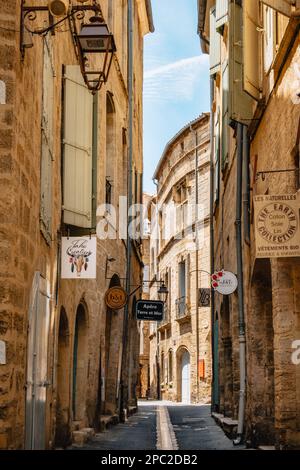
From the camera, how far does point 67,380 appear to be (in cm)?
1234

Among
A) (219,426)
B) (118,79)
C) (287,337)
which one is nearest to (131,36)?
(118,79)

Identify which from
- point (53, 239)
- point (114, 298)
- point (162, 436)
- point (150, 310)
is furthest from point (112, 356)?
point (53, 239)

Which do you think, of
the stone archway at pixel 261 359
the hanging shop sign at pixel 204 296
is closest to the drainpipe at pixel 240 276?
the stone archway at pixel 261 359

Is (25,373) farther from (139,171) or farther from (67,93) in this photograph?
(139,171)

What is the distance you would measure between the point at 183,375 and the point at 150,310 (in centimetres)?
1757

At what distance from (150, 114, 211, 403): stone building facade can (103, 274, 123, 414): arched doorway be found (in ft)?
39.1

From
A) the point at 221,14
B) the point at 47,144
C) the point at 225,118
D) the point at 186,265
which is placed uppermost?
the point at 221,14

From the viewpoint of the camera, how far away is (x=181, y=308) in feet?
116

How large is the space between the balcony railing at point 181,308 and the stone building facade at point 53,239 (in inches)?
576

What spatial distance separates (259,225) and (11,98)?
9.33ft

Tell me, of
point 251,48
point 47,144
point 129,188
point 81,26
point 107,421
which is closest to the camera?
point 47,144

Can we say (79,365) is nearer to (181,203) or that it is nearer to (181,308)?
(181,308)

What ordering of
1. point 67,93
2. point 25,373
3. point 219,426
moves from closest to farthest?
point 25,373 → point 67,93 → point 219,426

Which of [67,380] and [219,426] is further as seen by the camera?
[219,426]
